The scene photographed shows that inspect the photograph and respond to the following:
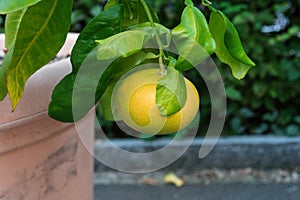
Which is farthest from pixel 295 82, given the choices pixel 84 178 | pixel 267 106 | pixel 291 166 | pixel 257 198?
pixel 84 178

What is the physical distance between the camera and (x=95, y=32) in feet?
2.16

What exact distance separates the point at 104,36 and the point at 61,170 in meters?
0.27

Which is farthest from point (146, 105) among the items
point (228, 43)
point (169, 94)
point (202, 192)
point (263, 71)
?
point (263, 71)

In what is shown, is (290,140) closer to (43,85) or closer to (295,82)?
(295,82)

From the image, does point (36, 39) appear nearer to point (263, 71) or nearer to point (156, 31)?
point (156, 31)

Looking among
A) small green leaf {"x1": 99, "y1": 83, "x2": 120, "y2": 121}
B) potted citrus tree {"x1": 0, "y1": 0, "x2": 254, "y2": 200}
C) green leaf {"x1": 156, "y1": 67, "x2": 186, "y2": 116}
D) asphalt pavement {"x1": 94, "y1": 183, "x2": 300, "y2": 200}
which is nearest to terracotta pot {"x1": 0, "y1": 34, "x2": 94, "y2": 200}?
potted citrus tree {"x1": 0, "y1": 0, "x2": 254, "y2": 200}

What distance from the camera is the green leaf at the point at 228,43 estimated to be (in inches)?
25.7

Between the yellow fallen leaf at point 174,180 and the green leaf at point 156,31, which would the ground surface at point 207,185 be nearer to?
the yellow fallen leaf at point 174,180

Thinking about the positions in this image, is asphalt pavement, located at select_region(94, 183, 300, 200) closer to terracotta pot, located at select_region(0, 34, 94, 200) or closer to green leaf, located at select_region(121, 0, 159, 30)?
terracotta pot, located at select_region(0, 34, 94, 200)

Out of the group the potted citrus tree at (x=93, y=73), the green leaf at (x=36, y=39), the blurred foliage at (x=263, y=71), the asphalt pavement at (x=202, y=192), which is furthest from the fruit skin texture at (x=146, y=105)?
the blurred foliage at (x=263, y=71)

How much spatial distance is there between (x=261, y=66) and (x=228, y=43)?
141 centimetres

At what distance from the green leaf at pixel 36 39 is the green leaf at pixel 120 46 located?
0.35 ft

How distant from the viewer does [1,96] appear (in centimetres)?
67

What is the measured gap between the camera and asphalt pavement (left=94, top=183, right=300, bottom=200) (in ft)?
6.02
